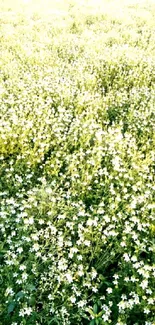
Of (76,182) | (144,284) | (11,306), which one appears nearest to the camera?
(11,306)

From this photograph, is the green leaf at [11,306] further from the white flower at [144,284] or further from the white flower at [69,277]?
the white flower at [144,284]

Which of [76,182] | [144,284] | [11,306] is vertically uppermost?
[76,182]

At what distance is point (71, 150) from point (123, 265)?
269 cm

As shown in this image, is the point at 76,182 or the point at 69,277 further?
the point at 76,182

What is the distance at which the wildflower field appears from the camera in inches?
137

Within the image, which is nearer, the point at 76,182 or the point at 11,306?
the point at 11,306

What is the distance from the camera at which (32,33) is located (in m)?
12.7

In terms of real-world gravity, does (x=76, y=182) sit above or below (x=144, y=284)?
above

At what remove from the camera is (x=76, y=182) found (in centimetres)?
515

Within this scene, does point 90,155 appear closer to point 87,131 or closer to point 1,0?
point 87,131

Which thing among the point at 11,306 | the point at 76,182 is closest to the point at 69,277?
the point at 11,306

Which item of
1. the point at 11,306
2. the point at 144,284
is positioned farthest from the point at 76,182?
the point at 11,306

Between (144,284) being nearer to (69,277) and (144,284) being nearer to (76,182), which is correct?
(69,277)

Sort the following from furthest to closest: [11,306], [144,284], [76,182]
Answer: [76,182]
[144,284]
[11,306]
